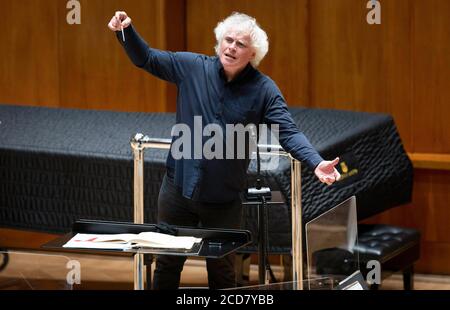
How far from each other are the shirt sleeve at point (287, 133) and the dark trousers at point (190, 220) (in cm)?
37

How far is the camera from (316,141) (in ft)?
17.2

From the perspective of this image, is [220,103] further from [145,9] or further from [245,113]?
[145,9]

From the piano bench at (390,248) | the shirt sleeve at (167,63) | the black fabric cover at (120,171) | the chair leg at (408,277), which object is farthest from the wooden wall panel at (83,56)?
the shirt sleeve at (167,63)

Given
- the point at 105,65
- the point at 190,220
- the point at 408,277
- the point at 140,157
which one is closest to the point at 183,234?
the point at 190,220

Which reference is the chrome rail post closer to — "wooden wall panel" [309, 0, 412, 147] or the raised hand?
the raised hand

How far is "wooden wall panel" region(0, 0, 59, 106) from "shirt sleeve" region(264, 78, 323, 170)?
2.91m

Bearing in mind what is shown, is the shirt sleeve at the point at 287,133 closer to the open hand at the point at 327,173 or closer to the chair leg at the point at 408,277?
the open hand at the point at 327,173

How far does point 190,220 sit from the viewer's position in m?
4.26

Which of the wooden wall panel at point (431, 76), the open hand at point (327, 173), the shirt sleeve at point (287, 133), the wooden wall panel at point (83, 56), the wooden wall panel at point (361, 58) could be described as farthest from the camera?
the wooden wall panel at point (83, 56)

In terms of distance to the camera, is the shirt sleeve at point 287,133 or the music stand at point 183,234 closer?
the music stand at point 183,234

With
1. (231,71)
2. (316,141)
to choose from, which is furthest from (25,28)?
(231,71)

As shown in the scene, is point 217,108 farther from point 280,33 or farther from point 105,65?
point 105,65

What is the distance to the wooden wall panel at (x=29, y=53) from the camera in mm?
6727
